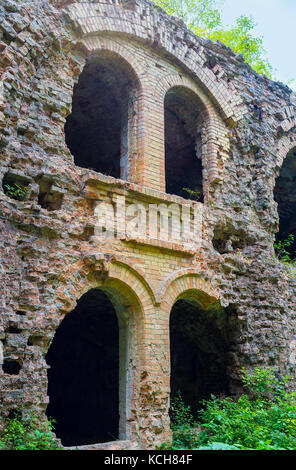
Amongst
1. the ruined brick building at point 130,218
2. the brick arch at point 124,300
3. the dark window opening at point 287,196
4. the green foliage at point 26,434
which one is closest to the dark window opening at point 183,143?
the ruined brick building at point 130,218

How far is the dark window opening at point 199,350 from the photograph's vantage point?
8.20 metres

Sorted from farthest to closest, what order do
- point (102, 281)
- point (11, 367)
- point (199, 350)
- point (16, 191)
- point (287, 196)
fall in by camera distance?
1. point (287, 196)
2. point (199, 350)
3. point (102, 281)
4. point (16, 191)
5. point (11, 367)

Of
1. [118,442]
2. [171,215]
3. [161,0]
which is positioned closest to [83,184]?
[171,215]

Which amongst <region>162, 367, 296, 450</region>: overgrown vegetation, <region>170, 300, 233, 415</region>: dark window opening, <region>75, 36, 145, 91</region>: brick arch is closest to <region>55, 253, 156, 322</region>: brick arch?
<region>170, 300, 233, 415</region>: dark window opening

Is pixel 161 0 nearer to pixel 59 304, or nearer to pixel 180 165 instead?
pixel 180 165

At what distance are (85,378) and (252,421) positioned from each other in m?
5.59

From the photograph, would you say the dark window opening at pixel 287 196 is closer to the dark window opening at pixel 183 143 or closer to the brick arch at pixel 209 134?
the dark window opening at pixel 183 143

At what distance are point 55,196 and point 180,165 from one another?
18.6 ft

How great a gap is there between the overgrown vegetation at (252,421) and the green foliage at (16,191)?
3.94 metres

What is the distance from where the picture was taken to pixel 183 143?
10508mm

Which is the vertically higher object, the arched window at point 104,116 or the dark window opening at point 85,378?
the arched window at point 104,116

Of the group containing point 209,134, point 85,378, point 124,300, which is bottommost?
point 85,378

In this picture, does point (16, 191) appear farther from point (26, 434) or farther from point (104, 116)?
point (104, 116)

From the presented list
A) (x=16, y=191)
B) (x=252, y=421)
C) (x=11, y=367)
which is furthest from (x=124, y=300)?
(x=252, y=421)
